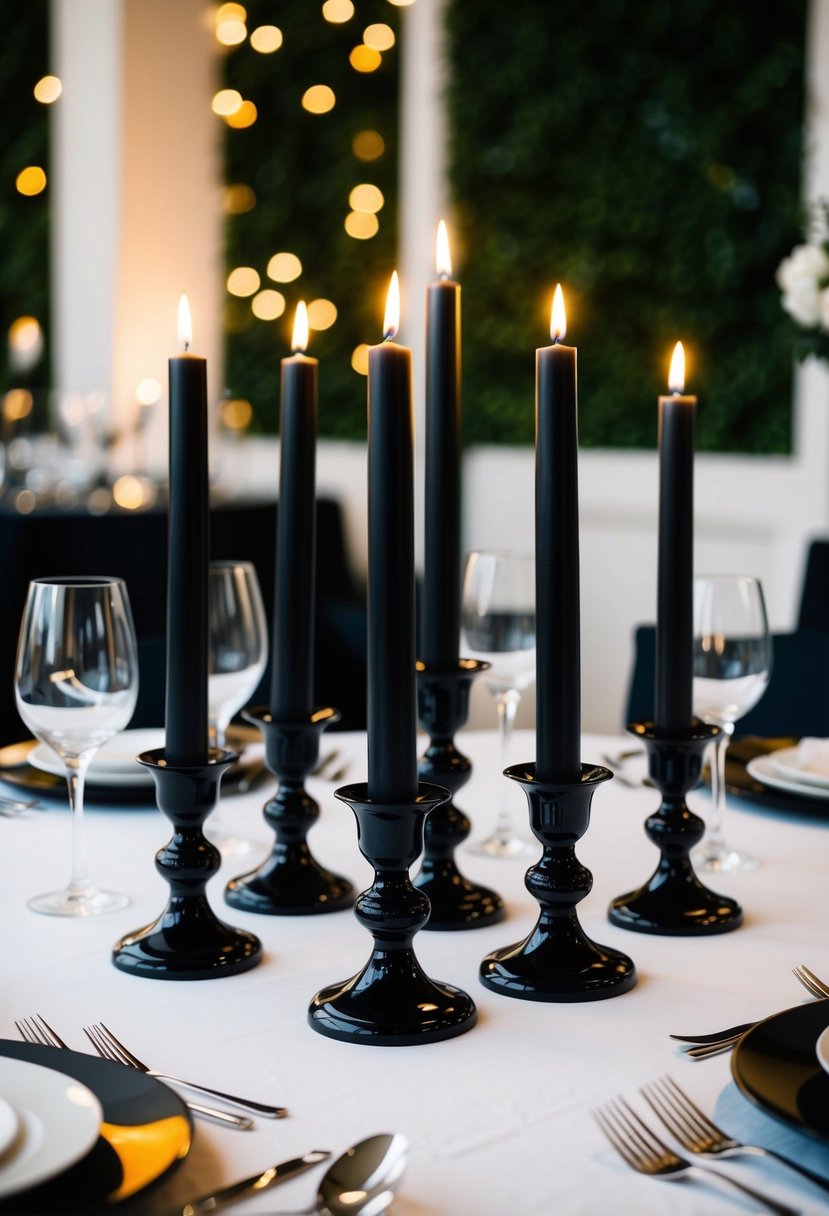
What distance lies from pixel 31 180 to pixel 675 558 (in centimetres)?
486

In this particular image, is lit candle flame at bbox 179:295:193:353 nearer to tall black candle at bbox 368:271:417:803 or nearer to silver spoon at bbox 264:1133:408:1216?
tall black candle at bbox 368:271:417:803

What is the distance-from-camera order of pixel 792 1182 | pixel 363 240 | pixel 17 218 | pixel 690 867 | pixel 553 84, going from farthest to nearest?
pixel 17 218, pixel 363 240, pixel 553 84, pixel 690 867, pixel 792 1182

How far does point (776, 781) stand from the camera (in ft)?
4.22

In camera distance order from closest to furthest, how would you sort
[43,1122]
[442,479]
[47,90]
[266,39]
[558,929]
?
[43,1122] → [558,929] → [442,479] → [266,39] → [47,90]

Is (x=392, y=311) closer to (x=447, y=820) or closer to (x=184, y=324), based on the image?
(x=184, y=324)

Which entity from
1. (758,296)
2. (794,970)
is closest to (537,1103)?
(794,970)

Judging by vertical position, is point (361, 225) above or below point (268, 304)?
above

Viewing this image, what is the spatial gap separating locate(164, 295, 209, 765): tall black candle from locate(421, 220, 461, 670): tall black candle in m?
0.21

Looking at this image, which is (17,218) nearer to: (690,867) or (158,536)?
(158,536)

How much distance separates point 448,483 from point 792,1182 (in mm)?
582

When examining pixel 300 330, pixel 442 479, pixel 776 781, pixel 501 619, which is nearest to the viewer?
pixel 300 330

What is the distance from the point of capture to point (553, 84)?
3.78 metres

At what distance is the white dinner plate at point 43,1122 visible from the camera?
0.55 meters

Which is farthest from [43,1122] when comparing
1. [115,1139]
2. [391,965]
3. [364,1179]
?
[391,965]
